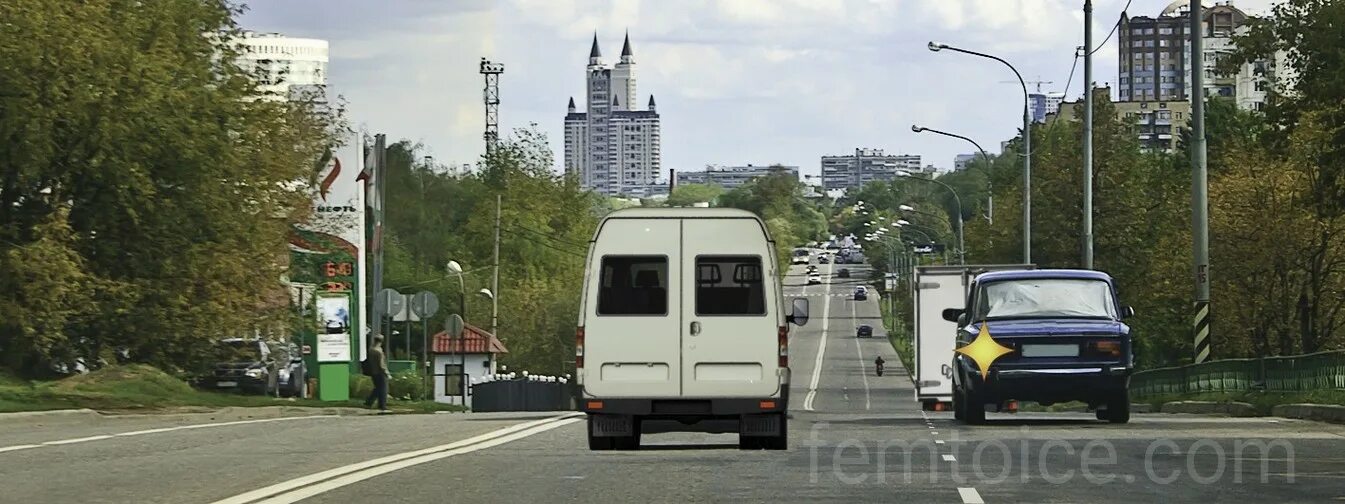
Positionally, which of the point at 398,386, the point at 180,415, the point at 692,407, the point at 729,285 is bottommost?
the point at 398,386

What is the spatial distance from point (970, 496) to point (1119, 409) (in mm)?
12308

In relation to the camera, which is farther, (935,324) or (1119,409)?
(935,324)

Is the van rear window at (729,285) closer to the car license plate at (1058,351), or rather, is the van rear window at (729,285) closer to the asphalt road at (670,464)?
the asphalt road at (670,464)

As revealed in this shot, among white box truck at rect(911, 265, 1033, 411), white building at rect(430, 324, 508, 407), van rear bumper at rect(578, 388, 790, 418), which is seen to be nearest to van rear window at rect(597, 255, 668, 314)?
van rear bumper at rect(578, 388, 790, 418)

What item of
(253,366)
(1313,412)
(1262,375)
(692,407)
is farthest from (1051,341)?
(253,366)

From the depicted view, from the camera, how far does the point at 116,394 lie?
3456 cm

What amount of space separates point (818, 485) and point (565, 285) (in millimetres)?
96804

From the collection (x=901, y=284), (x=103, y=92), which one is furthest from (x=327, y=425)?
(x=901, y=284)

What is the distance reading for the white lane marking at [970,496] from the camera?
44.8 feet

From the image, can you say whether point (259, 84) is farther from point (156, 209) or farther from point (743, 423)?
point (743, 423)

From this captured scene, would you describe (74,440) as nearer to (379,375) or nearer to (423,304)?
(379,375)

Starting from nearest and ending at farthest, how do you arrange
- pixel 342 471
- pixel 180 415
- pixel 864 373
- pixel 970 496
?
1. pixel 970 496
2. pixel 342 471
3. pixel 180 415
4. pixel 864 373

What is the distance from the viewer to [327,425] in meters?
27.2

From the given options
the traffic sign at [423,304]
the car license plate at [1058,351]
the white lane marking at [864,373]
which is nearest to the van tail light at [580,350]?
the car license plate at [1058,351]
